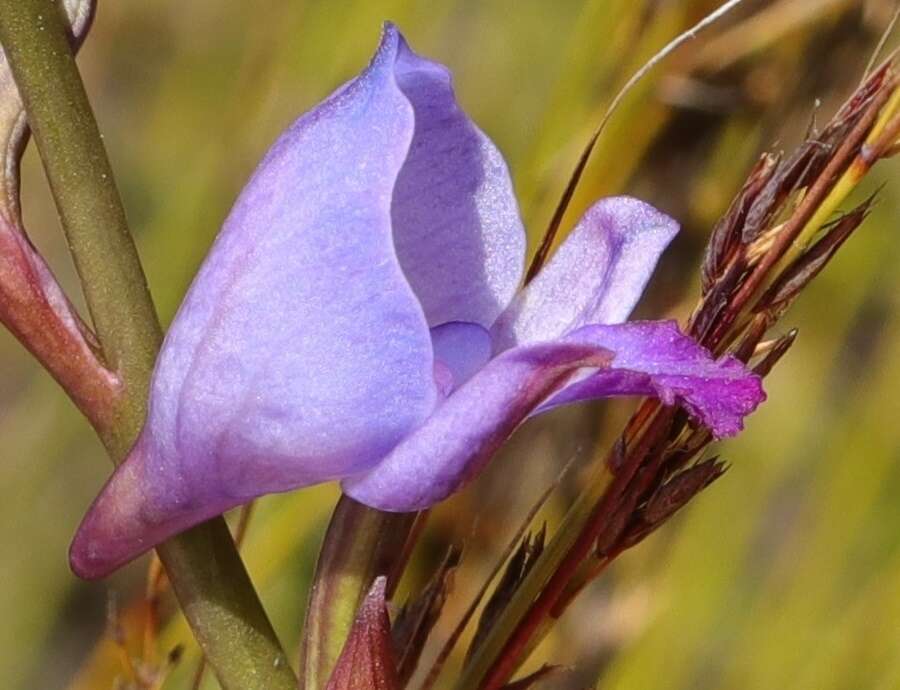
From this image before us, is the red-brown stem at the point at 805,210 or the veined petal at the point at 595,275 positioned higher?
the red-brown stem at the point at 805,210

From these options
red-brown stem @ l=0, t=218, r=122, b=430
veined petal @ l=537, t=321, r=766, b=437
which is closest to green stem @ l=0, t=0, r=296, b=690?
red-brown stem @ l=0, t=218, r=122, b=430

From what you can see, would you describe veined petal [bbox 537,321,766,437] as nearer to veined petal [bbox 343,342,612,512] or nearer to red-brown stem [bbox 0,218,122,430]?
veined petal [bbox 343,342,612,512]

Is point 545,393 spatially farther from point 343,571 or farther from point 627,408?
point 627,408

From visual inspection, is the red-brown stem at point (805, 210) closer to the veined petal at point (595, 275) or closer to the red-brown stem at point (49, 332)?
the veined petal at point (595, 275)

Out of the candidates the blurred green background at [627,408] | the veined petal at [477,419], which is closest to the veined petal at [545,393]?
the veined petal at [477,419]

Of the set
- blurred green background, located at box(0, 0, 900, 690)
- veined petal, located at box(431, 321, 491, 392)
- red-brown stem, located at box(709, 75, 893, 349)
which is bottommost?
blurred green background, located at box(0, 0, 900, 690)

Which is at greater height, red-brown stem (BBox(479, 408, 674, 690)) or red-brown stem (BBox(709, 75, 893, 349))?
red-brown stem (BBox(709, 75, 893, 349))
